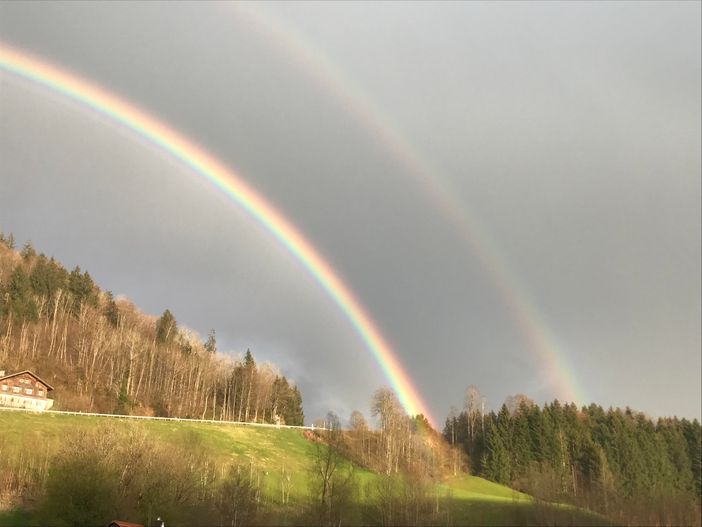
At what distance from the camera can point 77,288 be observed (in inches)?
5325

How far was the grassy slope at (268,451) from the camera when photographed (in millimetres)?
66938

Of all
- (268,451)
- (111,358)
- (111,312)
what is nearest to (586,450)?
(268,451)

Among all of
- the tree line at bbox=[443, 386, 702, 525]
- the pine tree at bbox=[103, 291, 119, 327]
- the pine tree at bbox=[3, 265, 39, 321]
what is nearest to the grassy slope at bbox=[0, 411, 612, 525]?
the tree line at bbox=[443, 386, 702, 525]

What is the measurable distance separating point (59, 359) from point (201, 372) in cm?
3075

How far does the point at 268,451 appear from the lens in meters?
87.9

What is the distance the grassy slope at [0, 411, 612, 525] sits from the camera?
66.9m

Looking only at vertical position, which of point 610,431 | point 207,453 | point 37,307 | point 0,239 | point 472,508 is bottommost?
point 472,508

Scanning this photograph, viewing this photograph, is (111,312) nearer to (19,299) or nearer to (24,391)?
(19,299)

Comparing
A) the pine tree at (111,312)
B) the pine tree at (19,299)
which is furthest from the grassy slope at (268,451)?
the pine tree at (111,312)

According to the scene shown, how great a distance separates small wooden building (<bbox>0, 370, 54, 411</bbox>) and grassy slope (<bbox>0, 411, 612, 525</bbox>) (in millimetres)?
17056

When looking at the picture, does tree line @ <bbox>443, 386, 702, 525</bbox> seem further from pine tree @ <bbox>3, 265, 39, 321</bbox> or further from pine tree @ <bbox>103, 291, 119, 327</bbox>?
pine tree @ <bbox>3, 265, 39, 321</bbox>

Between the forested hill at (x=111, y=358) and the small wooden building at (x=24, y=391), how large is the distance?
3.93m

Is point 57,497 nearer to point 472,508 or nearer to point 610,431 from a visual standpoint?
point 472,508

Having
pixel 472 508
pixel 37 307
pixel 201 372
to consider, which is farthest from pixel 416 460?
pixel 37 307
